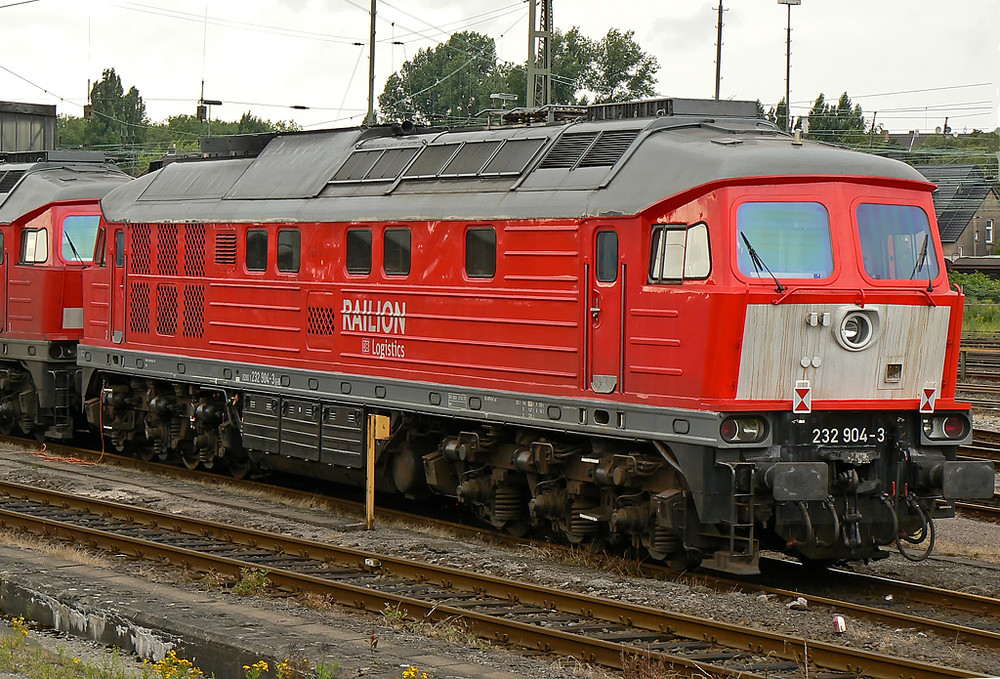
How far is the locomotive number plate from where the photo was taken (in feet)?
38.9

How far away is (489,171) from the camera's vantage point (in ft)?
47.2

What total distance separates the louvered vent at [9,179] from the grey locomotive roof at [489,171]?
4.94 meters

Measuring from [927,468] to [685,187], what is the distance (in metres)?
3.30

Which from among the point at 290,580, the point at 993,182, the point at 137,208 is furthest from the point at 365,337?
the point at 993,182

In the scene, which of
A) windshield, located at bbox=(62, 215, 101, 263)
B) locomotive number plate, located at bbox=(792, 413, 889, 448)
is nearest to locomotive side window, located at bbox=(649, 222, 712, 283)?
locomotive number plate, located at bbox=(792, 413, 889, 448)

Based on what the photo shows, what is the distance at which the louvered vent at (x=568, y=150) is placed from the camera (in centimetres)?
1356

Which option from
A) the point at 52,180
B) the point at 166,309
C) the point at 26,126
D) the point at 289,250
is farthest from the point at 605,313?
the point at 26,126

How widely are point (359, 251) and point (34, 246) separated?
30.1 ft

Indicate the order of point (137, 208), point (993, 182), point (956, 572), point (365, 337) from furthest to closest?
point (993, 182)
point (137, 208)
point (365, 337)
point (956, 572)

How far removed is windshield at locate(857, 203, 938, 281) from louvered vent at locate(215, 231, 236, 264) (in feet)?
28.5

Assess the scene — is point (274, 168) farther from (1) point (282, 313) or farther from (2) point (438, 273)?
(2) point (438, 273)

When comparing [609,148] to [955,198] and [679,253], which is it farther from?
[955,198]

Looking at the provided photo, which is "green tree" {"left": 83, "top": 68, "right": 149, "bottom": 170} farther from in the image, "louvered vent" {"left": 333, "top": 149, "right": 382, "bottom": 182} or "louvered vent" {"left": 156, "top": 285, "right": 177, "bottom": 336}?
"louvered vent" {"left": 333, "top": 149, "right": 382, "bottom": 182}

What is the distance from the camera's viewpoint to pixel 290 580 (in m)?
12.0
